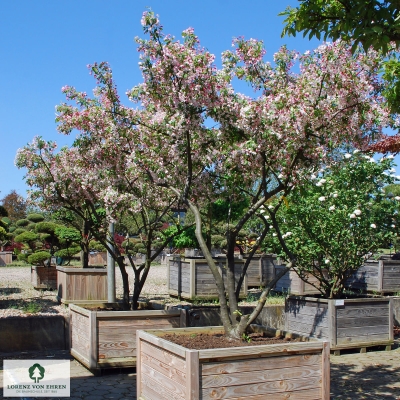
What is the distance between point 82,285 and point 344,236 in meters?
5.49

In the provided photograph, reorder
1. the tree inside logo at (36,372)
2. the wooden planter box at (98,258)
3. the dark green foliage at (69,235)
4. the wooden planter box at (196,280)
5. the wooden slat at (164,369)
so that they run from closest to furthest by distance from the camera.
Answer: the wooden slat at (164,369), the tree inside logo at (36,372), the wooden planter box at (196,280), the dark green foliage at (69,235), the wooden planter box at (98,258)

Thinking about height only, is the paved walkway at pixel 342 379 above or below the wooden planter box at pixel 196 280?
below

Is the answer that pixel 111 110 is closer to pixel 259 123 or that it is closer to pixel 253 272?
pixel 259 123

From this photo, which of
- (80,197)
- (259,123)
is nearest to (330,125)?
(259,123)

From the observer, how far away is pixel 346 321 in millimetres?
8820

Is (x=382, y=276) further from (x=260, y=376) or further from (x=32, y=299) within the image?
(x=260, y=376)

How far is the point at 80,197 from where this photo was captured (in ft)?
27.8

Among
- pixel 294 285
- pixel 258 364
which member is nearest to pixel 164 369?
pixel 258 364

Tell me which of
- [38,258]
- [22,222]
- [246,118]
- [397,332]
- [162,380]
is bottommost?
[397,332]

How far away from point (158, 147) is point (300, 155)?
171 cm

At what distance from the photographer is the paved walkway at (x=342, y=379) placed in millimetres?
6391

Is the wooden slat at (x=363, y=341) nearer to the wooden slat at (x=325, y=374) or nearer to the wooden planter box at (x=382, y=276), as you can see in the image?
the wooden slat at (x=325, y=374)

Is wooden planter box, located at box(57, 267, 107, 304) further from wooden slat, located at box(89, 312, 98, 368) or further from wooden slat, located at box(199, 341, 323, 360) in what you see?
wooden slat, located at box(199, 341, 323, 360)

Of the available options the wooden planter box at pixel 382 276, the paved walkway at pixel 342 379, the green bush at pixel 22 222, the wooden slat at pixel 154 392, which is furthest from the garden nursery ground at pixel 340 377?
the green bush at pixel 22 222
